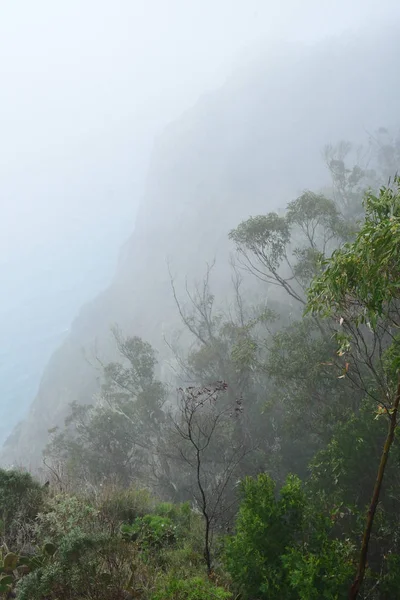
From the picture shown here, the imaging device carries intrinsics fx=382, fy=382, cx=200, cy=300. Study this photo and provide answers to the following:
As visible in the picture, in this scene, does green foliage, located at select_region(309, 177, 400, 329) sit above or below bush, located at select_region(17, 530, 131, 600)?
above

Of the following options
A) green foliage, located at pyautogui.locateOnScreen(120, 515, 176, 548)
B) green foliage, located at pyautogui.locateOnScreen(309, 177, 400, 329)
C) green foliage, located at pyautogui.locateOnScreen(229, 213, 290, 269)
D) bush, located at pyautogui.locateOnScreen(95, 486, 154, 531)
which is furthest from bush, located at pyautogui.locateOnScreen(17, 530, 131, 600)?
green foliage, located at pyautogui.locateOnScreen(229, 213, 290, 269)

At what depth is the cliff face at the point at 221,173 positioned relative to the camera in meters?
76.7

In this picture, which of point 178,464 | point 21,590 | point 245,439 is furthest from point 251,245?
point 21,590

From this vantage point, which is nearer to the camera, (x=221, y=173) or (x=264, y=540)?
(x=264, y=540)

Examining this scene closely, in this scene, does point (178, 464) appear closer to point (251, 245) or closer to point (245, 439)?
point (245, 439)

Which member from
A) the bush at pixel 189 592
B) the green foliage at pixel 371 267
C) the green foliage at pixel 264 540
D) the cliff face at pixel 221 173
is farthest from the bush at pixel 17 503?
the cliff face at pixel 221 173

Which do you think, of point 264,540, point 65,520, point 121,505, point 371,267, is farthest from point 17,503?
point 371,267

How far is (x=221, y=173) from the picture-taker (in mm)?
99812

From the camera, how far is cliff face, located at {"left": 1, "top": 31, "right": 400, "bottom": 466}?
7669cm

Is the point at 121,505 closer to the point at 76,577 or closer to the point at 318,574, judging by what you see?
the point at 76,577

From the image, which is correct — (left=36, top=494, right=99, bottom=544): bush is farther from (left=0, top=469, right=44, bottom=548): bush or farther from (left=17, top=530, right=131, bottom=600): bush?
(left=17, top=530, right=131, bottom=600): bush

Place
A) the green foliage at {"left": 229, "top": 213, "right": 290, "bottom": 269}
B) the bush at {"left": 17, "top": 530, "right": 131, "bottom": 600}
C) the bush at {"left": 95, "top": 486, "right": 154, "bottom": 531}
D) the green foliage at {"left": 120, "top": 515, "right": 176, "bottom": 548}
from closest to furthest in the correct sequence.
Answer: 1. the bush at {"left": 17, "top": 530, "right": 131, "bottom": 600}
2. the green foliage at {"left": 120, "top": 515, "right": 176, "bottom": 548}
3. the bush at {"left": 95, "top": 486, "right": 154, "bottom": 531}
4. the green foliage at {"left": 229, "top": 213, "right": 290, "bottom": 269}

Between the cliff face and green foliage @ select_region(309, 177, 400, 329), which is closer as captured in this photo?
green foliage @ select_region(309, 177, 400, 329)

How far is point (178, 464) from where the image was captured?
21344mm
